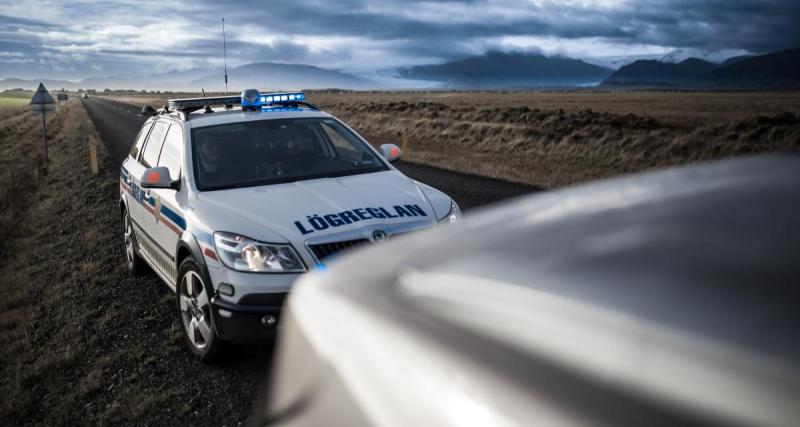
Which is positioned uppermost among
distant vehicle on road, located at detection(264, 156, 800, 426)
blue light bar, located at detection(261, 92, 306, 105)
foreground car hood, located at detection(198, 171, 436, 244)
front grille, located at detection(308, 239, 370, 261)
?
blue light bar, located at detection(261, 92, 306, 105)

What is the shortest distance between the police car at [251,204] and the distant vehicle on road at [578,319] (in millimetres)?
2623

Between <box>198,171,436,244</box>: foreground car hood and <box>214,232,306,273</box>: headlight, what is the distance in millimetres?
82

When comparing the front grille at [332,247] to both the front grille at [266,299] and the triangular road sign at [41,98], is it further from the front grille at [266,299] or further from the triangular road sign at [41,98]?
the triangular road sign at [41,98]

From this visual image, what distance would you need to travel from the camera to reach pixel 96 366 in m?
4.69

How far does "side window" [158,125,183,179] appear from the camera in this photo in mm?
5238

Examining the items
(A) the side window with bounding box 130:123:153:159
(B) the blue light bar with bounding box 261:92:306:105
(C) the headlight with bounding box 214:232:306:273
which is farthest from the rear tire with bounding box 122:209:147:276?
(C) the headlight with bounding box 214:232:306:273

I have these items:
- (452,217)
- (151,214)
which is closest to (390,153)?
(452,217)

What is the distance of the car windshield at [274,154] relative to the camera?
16.7ft

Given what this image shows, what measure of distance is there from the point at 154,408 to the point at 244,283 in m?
0.97

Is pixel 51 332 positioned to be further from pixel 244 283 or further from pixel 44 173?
pixel 44 173

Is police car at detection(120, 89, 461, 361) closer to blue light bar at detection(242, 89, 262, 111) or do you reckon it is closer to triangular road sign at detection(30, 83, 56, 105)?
blue light bar at detection(242, 89, 262, 111)

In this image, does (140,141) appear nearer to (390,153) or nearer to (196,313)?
(390,153)

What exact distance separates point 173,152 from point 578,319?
5091mm

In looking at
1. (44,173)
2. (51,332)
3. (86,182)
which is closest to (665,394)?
(51,332)
